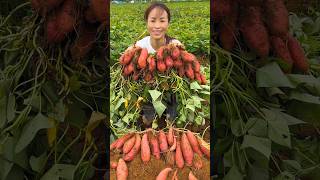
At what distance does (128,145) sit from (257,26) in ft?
1.03

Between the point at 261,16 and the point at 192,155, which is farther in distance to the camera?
the point at 261,16

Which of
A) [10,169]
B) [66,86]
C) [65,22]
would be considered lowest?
[10,169]

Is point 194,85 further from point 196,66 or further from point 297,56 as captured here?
point 297,56

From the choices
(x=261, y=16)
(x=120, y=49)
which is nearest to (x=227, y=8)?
(x=261, y=16)

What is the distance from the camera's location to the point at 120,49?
37.0 inches

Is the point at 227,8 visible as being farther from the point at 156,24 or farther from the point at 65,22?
the point at 65,22

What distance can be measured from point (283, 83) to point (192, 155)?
208mm

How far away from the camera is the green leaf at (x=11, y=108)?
39.4 inches

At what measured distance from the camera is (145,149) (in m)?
0.96

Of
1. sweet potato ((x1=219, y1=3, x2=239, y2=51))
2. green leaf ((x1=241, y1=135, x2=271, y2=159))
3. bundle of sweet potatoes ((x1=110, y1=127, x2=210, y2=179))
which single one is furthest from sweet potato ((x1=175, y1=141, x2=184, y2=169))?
sweet potato ((x1=219, y1=3, x2=239, y2=51))

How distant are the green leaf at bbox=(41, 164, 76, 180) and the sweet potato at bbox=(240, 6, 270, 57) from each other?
1.23ft

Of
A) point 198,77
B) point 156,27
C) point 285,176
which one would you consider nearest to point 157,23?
point 156,27

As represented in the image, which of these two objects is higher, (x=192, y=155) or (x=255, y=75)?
(x=255, y=75)

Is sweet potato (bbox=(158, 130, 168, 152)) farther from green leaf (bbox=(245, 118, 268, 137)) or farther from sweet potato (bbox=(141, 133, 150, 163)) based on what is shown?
green leaf (bbox=(245, 118, 268, 137))
